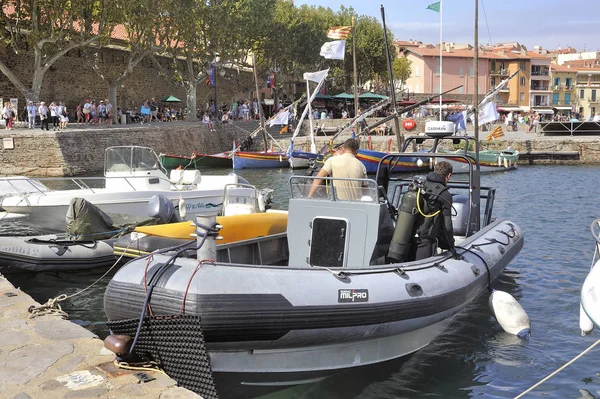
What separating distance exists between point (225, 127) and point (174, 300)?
37628 mm

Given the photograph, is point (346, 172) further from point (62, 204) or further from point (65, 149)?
point (65, 149)

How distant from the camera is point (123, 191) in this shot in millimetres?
14734

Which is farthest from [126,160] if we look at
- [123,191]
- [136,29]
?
[136,29]

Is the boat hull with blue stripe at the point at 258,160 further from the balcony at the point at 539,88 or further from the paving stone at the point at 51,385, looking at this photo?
the balcony at the point at 539,88

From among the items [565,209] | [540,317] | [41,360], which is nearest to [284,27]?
[565,209]

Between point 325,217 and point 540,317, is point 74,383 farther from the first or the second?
point 540,317

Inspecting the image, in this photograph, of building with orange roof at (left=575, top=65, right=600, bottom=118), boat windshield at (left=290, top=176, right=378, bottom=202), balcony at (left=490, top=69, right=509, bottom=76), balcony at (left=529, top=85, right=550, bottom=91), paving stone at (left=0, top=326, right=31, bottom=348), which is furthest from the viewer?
building with orange roof at (left=575, top=65, right=600, bottom=118)

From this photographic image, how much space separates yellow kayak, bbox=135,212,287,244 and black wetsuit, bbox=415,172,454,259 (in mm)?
1911

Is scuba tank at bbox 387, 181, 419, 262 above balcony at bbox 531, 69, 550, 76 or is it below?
below

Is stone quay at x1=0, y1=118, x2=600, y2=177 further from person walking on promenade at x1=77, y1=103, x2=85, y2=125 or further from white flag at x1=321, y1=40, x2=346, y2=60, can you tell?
white flag at x1=321, y1=40, x2=346, y2=60

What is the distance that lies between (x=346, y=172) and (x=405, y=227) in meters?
0.98

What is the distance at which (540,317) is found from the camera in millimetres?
9688

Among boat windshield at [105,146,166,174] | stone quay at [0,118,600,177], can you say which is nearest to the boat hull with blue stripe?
stone quay at [0,118,600,177]

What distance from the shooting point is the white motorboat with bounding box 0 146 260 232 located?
563 inches
